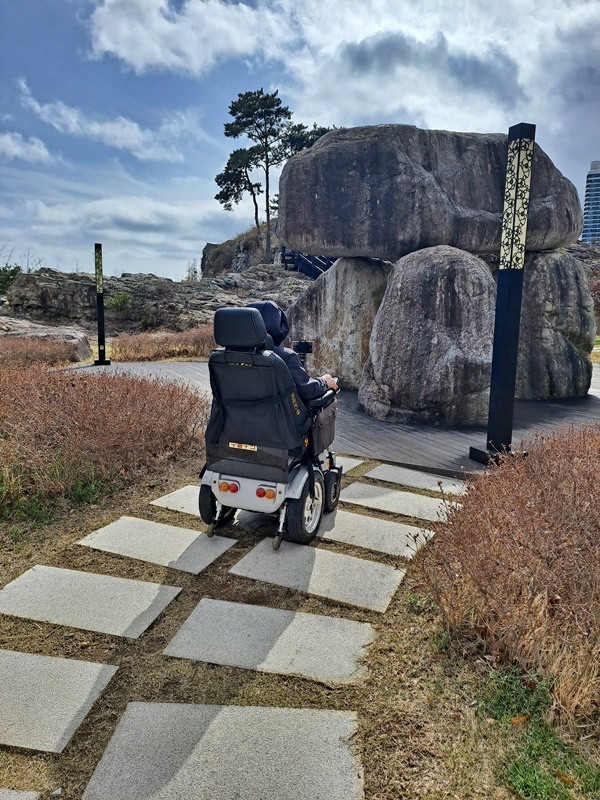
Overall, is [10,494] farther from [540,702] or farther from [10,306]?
[10,306]

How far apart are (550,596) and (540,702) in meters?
0.46

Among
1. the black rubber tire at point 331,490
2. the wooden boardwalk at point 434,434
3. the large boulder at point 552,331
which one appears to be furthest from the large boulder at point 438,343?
the black rubber tire at point 331,490

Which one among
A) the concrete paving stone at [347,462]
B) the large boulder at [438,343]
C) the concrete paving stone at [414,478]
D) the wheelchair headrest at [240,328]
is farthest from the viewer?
the large boulder at [438,343]

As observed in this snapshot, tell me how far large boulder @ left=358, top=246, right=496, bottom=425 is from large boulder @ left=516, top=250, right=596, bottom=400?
197 centimetres

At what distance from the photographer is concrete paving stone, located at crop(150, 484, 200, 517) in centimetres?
414

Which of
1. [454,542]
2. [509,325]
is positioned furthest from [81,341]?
[454,542]

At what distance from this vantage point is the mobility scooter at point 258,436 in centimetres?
321

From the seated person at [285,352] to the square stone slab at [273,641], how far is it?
1.31 m

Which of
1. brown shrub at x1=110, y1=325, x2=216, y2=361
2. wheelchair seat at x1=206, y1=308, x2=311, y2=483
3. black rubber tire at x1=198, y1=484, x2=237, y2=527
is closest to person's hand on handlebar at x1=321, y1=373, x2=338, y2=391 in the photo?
wheelchair seat at x1=206, y1=308, x2=311, y2=483

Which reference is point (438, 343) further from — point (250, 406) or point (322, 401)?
point (250, 406)

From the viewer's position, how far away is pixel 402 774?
1.88 m

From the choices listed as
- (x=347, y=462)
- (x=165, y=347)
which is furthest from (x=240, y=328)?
(x=165, y=347)

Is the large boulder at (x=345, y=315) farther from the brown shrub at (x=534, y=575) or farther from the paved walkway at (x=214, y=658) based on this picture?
the brown shrub at (x=534, y=575)

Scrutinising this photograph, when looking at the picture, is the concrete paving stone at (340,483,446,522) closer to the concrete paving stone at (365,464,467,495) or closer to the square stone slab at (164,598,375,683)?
the concrete paving stone at (365,464,467,495)
